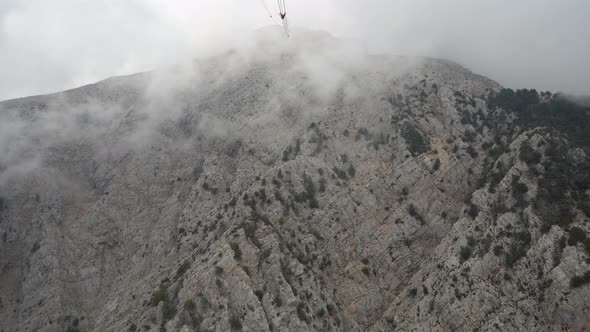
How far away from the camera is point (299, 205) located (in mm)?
98188

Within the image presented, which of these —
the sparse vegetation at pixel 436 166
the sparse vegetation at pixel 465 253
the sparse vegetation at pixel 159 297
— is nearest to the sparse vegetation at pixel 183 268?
the sparse vegetation at pixel 159 297

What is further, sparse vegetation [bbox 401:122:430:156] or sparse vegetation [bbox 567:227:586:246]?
sparse vegetation [bbox 401:122:430:156]

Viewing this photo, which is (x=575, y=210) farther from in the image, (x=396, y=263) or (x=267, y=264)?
(x=267, y=264)

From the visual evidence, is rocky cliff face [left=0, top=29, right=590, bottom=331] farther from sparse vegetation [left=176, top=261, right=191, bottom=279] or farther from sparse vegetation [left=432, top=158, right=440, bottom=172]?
sparse vegetation [left=176, top=261, right=191, bottom=279]

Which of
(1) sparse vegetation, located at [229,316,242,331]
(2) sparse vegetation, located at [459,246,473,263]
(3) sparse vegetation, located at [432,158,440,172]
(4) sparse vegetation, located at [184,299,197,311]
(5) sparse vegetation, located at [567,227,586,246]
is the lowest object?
(2) sparse vegetation, located at [459,246,473,263]

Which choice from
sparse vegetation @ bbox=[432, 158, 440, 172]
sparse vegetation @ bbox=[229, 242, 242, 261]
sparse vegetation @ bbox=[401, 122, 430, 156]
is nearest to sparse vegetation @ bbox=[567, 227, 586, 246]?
sparse vegetation @ bbox=[432, 158, 440, 172]

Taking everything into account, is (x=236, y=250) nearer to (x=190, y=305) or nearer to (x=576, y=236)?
(x=190, y=305)

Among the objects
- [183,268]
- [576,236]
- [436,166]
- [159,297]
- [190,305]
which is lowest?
[436,166]

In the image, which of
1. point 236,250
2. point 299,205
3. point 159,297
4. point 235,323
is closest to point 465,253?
point 299,205

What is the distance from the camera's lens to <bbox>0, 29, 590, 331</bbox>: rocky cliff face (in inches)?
3046

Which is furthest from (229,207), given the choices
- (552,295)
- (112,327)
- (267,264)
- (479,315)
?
(552,295)

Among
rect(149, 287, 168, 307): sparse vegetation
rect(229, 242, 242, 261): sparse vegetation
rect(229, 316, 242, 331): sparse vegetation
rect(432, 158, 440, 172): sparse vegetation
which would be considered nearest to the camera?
rect(229, 316, 242, 331): sparse vegetation

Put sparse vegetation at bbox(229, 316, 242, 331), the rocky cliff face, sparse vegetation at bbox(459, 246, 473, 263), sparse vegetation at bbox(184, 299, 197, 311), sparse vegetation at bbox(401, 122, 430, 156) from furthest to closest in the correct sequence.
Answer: sparse vegetation at bbox(401, 122, 430, 156)
sparse vegetation at bbox(459, 246, 473, 263)
sparse vegetation at bbox(184, 299, 197, 311)
the rocky cliff face
sparse vegetation at bbox(229, 316, 242, 331)

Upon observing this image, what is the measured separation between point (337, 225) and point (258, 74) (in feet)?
229
